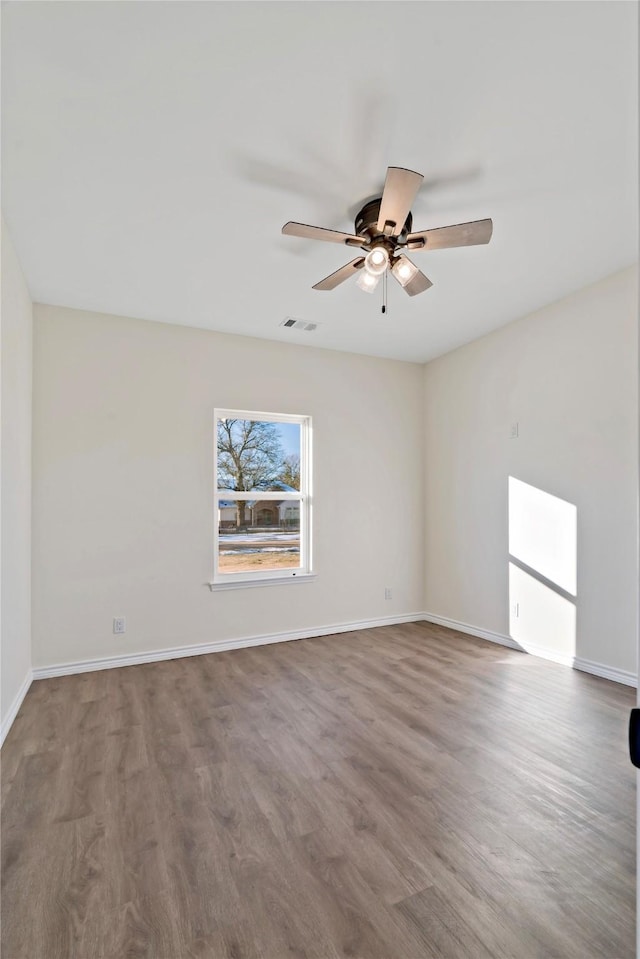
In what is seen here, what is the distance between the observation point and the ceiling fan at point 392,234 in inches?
82.3

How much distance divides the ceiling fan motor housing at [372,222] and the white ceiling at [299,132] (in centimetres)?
9

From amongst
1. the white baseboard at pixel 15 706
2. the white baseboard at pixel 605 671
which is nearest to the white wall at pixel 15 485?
the white baseboard at pixel 15 706

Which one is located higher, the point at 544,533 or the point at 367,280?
the point at 367,280

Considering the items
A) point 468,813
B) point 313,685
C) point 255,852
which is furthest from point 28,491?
point 468,813

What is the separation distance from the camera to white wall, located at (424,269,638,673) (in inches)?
131

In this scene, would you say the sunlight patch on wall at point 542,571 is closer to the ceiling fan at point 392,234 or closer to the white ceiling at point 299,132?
the white ceiling at point 299,132

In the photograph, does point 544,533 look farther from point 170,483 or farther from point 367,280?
point 170,483

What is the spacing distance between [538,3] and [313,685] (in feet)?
11.6

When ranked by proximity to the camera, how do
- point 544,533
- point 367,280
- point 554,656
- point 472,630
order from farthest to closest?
point 472,630
point 544,533
point 554,656
point 367,280

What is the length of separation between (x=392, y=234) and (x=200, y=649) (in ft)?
11.2

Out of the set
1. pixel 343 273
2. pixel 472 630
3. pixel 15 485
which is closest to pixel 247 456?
pixel 15 485

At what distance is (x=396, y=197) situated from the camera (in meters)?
2.06

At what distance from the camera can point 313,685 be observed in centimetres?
328

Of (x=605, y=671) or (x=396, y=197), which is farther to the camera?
(x=605, y=671)
